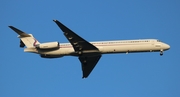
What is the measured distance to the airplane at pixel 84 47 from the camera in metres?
36.2

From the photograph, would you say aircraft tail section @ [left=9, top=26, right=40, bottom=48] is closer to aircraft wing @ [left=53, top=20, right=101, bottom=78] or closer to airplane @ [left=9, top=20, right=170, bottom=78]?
airplane @ [left=9, top=20, right=170, bottom=78]

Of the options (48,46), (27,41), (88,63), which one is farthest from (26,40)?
(88,63)

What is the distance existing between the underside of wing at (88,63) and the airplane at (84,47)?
0.47 metres

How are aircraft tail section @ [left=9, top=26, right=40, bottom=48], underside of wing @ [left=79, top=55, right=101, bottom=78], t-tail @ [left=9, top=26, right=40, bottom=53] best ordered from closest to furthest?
t-tail @ [left=9, top=26, right=40, bottom=53] < aircraft tail section @ [left=9, top=26, right=40, bottom=48] < underside of wing @ [left=79, top=55, right=101, bottom=78]

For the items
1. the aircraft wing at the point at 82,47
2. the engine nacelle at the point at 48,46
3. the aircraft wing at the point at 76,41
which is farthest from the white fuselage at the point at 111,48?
the aircraft wing at the point at 76,41

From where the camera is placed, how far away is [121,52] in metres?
37.2

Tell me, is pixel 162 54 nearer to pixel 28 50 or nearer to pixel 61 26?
pixel 61 26

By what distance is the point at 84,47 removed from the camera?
36469 millimetres

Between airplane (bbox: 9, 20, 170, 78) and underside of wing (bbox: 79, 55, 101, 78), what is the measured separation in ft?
1.54

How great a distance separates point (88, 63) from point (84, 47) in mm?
4110

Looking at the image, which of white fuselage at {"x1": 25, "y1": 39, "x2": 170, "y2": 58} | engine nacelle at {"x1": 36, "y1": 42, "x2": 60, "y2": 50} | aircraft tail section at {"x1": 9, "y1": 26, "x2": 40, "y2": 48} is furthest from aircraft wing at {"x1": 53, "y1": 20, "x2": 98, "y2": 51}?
aircraft tail section at {"x1": 9, "y1": 26, "x2": 40, "y2": 48}

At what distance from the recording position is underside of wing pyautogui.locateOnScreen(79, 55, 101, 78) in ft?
127

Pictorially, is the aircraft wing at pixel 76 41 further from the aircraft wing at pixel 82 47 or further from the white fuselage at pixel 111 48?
the white fuselage at pixel 111 48

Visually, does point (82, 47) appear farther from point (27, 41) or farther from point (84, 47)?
point (27, 41)
